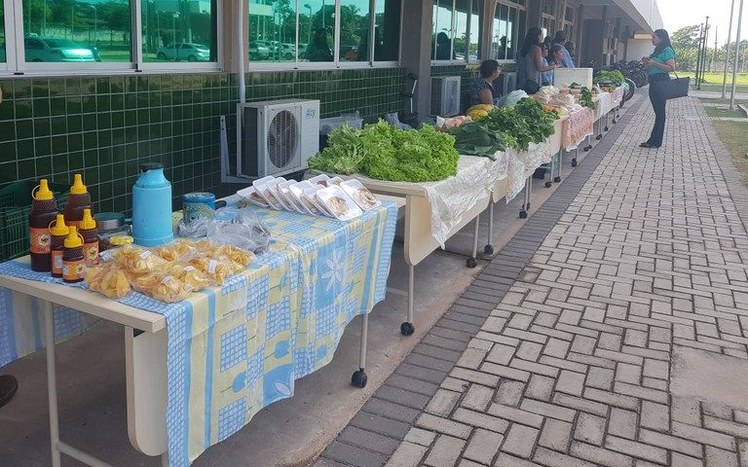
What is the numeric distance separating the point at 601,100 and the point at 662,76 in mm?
1171

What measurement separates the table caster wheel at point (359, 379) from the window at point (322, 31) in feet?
11.8

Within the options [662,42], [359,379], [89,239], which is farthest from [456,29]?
[89,239]

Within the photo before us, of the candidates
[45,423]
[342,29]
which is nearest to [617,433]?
[45,423]

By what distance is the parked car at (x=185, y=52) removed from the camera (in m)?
5.20

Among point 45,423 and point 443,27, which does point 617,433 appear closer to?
point 45,423

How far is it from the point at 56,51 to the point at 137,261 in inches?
101

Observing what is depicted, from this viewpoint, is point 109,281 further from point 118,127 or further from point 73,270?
point 118,127

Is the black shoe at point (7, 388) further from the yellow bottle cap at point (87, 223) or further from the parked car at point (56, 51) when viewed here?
the parked car at point (56, 51)

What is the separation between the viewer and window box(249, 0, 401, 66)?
6375 mm

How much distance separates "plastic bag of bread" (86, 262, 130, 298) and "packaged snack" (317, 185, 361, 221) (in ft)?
3.67

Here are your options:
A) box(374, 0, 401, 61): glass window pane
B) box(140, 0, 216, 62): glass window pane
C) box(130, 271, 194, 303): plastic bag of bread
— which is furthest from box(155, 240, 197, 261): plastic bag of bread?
box(374, 0, 401, 61): glass window pane

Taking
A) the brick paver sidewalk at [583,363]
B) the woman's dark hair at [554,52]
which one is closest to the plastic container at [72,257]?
the brick paver sidewalk at [583,363]

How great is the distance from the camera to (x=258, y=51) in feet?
20.7

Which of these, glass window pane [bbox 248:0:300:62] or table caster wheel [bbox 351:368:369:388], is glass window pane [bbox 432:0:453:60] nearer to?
glass window pane [bbox 248:0:300:62]
